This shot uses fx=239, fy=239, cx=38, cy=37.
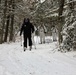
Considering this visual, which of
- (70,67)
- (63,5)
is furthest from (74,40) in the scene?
(70,67)

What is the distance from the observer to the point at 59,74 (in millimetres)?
8375

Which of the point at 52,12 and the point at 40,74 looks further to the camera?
the point at 52,12

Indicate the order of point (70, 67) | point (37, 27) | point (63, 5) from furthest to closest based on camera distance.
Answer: point (37, 27), point (63, 5), point (70, 67)

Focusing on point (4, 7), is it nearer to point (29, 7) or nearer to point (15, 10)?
point (15, 10)

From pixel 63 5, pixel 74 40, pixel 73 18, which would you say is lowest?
pixel 74 40

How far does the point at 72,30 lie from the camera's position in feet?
46.2

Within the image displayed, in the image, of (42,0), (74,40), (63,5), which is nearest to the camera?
(74,40)

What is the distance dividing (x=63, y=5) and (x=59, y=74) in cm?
857

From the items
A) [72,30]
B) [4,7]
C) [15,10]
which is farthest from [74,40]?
[15,10]

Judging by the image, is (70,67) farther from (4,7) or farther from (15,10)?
(15,10)

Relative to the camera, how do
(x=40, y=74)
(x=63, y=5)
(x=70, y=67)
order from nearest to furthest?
(x=40, y=74) < (x=70, y=67) < (x=63, y=5)

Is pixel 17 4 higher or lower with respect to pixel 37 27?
higher

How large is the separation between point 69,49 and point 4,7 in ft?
56.2

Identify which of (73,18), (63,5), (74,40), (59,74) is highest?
(63,5)
